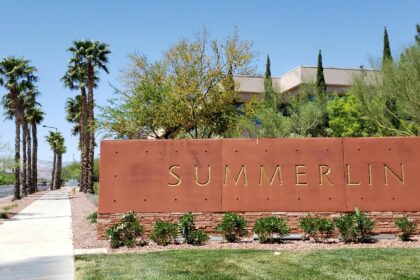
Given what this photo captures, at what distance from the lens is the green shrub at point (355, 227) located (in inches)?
438

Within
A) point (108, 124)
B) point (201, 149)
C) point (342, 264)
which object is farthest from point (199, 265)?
point (108, 124)

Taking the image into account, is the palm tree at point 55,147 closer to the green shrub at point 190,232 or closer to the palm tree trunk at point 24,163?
the palm tree trunk at point 24,163

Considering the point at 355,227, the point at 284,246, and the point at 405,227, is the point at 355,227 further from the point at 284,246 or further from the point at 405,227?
the point at 284,246

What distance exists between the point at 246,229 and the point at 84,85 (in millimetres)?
30001

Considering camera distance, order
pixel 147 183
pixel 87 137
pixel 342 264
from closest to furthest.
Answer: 1. pixel 342 264
2. pixel 147 183
3. pixel 87 137

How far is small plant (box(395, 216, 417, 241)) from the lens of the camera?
11.2 m

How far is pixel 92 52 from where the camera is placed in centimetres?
3444

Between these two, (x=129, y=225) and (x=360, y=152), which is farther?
(x=360, y=152)

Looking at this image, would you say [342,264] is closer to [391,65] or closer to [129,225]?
[129,225]

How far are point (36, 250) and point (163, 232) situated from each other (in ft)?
10.2

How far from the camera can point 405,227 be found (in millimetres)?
11188

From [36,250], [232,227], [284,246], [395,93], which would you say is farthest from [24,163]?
[284,246]

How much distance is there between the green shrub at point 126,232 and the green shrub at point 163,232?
0.44m

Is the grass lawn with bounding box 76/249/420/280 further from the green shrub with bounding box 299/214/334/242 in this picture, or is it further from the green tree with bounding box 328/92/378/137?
the green tree with bounding box 328/92/378/137
